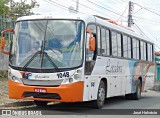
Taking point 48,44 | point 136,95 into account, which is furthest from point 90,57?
point 136,95

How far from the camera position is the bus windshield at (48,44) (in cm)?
1171

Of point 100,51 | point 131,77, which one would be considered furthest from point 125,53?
point 100,51

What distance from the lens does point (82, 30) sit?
12.0 metres

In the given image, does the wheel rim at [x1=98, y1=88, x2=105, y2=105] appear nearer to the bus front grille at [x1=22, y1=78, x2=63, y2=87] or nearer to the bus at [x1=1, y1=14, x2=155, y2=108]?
the bus at [x1=1, y1=14, x2=155, y2=108]

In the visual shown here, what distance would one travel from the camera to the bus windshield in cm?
1171

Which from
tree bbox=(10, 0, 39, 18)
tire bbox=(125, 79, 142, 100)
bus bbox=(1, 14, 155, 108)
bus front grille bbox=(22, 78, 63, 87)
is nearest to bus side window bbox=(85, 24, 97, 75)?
bus bbox=(1, 14, 155, 108)

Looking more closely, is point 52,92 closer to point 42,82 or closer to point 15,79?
point 42,82

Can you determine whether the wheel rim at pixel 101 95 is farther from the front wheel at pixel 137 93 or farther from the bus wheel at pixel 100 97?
the front wheel at pixel 137 93

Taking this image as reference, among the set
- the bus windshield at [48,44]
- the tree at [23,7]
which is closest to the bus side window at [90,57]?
the bus windshield at [48,44]

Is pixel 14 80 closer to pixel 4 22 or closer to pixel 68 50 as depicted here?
pixel 68 50

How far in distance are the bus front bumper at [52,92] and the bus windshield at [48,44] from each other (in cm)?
62

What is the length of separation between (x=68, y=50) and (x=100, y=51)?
6.08ft

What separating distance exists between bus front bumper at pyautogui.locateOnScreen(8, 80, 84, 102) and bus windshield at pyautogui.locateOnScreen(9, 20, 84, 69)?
62cm

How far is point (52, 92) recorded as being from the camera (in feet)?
37.7
